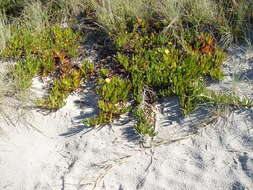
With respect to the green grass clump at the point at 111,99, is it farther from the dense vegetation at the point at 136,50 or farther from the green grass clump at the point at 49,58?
the green grass clump at the point at 49,58

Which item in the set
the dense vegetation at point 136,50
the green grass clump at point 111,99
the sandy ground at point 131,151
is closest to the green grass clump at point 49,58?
the dense vegetation at point 136,50

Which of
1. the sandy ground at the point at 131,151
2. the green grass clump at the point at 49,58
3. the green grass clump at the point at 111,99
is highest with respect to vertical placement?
the green grass clump at the point at 49,58

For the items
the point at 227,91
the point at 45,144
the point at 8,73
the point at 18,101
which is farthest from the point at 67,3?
the point at 227,91

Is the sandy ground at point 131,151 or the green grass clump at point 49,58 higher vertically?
the green grass clump at point 49,58

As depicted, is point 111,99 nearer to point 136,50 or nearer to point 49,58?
point 136,50

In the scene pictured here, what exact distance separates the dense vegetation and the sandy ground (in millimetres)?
150

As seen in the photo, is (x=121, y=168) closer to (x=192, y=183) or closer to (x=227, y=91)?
(x=192, y=183)

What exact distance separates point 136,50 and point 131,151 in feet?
4.69

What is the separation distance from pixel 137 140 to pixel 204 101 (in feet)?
2.80

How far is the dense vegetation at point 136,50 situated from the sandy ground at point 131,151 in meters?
0.15

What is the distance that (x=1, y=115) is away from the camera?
424 centimetres

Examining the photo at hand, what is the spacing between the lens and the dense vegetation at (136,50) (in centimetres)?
406

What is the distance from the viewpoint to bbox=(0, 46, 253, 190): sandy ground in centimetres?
346

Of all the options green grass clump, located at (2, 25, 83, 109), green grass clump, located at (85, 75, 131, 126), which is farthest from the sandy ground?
green grass clump, located at (2, 25, 83, 109)
